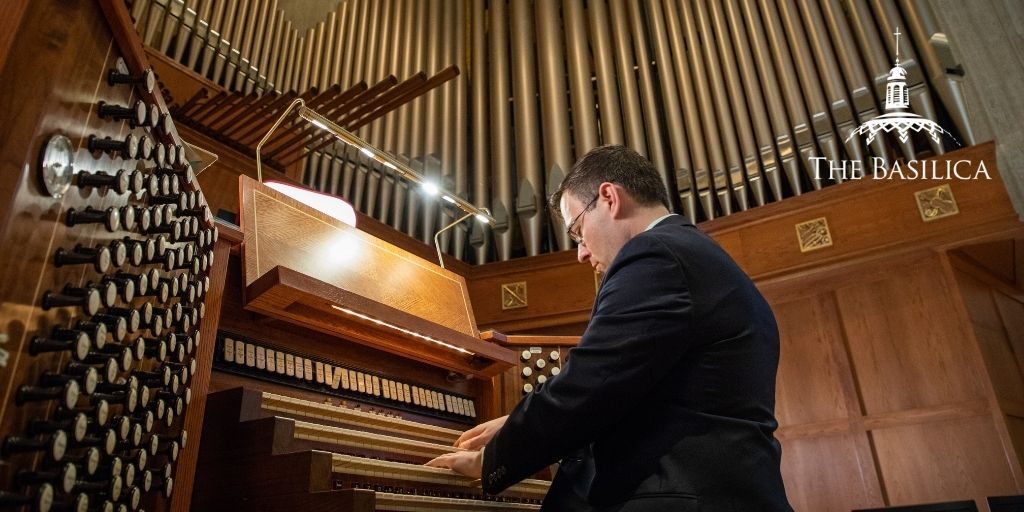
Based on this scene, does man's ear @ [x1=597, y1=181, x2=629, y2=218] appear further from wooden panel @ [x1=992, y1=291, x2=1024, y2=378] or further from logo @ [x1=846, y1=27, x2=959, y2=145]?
wooden panel @ [x1=992, y1=291, x2=1024, y2=378]

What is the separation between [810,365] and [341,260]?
332 cm

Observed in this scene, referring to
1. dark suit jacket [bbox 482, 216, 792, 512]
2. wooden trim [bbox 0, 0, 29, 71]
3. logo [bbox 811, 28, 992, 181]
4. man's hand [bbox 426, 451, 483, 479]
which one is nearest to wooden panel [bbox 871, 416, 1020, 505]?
logo [bbox 811, 28, 992, 181]

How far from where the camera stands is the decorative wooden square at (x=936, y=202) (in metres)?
4.22

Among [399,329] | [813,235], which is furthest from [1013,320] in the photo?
[399,329]

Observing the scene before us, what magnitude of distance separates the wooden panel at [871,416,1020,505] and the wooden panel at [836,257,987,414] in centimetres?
16

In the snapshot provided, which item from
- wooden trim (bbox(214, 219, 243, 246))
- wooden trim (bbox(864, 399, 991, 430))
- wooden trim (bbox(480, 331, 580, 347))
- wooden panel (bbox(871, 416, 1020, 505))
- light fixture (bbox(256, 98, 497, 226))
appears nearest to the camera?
wooden trim (bbox(214, 219, 243, 246))

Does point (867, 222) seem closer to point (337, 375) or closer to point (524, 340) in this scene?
point (524, 340)

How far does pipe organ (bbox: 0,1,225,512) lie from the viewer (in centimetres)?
108

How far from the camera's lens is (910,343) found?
425 cm

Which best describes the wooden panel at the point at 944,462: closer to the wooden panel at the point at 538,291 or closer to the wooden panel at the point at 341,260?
the wooden panel at the point at 538,291

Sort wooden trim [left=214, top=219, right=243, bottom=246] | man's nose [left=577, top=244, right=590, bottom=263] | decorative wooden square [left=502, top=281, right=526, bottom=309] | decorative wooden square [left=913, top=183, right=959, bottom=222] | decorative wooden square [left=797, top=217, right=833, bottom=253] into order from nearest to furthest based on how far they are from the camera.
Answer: man's nose [left=577, top=244, right=590, bottom=263] < wooden trim [left=214, top=219, right=243, bottom=246] < decorative wooden square [left=913, top=183, right=959, bottom=222] < decorative wooden square [left=797, top=217, right=833, bottom=253] < decorative wooden square [left=502, top=281, right=526, bottom=309]

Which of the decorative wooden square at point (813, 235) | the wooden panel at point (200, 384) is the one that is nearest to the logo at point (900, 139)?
the decorative wooden square at point (813, 235)

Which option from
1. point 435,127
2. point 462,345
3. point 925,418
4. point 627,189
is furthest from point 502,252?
point 627,189

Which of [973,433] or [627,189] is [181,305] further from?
[973,433]
